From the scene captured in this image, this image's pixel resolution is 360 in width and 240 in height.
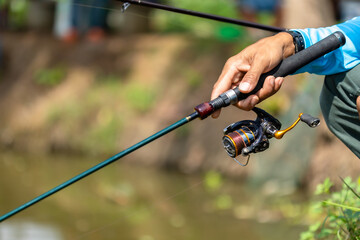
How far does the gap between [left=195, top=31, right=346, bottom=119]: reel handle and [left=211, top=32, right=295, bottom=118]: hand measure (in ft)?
0.07

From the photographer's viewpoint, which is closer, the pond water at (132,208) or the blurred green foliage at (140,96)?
the pond water at (132,208)

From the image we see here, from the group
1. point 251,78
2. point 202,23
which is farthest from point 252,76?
point 202,23

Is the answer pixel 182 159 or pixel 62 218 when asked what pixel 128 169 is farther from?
pixel 62 218

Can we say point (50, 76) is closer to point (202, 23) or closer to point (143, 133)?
point (143, 133)

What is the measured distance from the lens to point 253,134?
2074mm

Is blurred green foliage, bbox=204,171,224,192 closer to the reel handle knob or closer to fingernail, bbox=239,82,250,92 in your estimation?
the reel handle knob

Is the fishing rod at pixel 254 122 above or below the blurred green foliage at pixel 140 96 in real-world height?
below

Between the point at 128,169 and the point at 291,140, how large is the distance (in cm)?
230

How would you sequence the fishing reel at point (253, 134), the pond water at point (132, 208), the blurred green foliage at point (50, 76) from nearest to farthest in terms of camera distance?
the fishing reel at point (253, 134)
the pond water at point (132, 208)
the blurred green foliage at point (50, 76)

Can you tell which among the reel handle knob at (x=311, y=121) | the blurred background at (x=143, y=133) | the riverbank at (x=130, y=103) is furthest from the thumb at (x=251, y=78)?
the riverbank at (x=130, y=103)

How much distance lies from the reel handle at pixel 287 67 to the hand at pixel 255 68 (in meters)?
0.02

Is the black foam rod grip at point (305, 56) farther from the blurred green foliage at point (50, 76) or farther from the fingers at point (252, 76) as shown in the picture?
the blurred green foliage at point (50, 76)

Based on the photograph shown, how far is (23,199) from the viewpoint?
19.9 feet

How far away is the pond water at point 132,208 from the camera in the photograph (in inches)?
202
